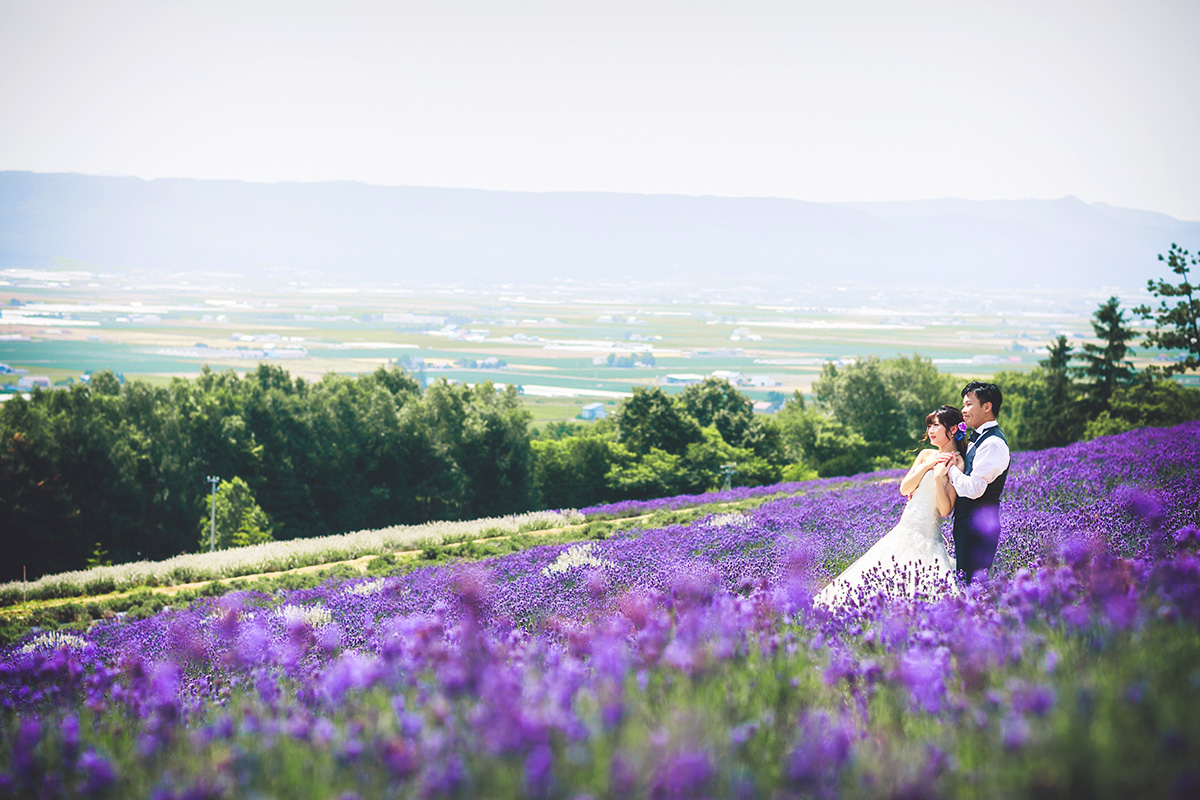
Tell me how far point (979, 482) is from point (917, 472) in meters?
0.82

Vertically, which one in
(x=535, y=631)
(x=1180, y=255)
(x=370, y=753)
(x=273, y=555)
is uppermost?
(x=1180, y=255)

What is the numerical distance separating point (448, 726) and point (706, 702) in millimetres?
1032

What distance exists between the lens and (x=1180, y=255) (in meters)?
34.1

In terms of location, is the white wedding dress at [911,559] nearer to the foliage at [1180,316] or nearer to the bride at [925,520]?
the bride at [925,520]

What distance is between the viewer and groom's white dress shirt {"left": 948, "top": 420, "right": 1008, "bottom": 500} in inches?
236

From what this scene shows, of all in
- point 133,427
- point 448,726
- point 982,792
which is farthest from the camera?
point 133,427

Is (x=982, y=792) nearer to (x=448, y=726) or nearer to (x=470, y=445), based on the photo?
(x=448, y=726)

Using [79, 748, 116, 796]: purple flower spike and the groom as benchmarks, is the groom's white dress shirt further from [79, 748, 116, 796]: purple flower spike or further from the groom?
[79, 748, 116, 796]: purple flower spike

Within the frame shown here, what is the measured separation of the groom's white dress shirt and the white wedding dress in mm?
669

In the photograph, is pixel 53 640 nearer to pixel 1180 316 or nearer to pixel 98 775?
pixel 98 775

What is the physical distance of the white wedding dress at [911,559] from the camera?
5719 mm

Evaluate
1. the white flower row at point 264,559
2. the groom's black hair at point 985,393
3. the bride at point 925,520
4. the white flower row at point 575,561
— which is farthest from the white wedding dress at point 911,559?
the white flower row at point 264,559

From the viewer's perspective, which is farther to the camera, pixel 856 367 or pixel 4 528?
pixel 856 367

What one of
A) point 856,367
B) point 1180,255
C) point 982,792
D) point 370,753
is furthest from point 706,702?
point 856,367
